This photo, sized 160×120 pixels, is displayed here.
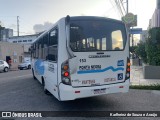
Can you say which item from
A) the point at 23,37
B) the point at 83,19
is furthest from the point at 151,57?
the point at 23,37

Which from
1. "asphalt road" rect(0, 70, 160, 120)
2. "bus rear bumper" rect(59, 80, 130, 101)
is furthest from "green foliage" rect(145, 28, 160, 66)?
"bus rear bumper" rect(59, 80, 130, 101)

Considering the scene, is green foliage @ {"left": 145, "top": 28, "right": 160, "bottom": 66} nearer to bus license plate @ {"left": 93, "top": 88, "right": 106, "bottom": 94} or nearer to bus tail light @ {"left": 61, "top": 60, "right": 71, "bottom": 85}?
bus license plate @ {"left": 93, "top": 88, "right": 106, "bottom": 94}

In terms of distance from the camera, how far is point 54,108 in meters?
6.71

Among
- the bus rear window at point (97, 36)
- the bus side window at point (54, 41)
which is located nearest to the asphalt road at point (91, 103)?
the bus side window at point (54, 41)

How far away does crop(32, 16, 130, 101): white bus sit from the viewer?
19.1ft

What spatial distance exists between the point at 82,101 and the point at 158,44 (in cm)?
800

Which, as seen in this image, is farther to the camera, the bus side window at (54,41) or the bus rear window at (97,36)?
the bus side window at (54,41)

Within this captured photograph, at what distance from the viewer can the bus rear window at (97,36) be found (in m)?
6.01

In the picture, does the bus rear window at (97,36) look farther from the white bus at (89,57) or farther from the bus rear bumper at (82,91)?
the bus rear bumper at (82,91)

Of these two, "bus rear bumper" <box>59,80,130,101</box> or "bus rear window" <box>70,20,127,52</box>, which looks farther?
"bus rear window" <box>70,20,127,52</box>

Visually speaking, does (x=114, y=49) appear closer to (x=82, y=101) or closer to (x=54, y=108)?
(x=82, y=101)

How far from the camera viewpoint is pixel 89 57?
6.05 m

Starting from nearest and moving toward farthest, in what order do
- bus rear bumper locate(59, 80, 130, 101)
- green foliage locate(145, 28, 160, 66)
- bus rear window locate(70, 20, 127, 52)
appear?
bus rear bumper locate(59, 80, 130, 101), bus rear window locate(70, 20, 127, 52), green foliage locate(145, 28, 160, 66)

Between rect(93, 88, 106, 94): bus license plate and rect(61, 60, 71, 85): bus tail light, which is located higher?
rect(61, 60, 71, 85): bus tail light
